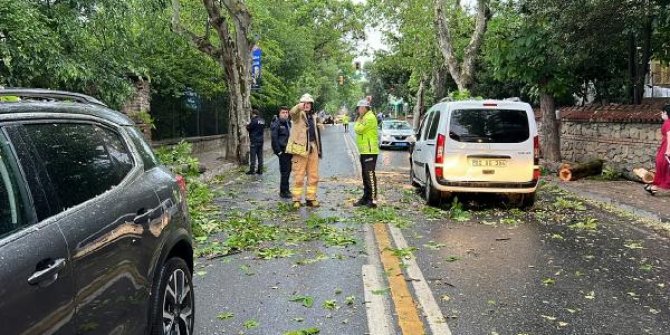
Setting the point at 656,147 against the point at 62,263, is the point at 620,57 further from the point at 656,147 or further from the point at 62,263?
the point at 62,263

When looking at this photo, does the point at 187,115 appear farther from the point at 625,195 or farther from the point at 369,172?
the point at 625,195

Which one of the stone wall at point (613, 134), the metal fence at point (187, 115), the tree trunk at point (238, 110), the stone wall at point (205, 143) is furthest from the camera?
the stone wall at point (205, 143)

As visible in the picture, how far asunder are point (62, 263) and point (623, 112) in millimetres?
14295

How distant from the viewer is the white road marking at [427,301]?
448 cm

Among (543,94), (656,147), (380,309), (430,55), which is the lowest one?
(380,309)

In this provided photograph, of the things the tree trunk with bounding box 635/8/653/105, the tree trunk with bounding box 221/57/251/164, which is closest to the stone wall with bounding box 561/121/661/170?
the tree trunk with bounding box 635/8/653/105

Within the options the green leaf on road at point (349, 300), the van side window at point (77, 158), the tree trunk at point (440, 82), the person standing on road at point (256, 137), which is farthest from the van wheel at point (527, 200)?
the tree trunk at point (440, 82)

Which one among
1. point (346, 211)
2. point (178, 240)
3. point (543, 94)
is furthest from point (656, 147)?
point (178, 240)

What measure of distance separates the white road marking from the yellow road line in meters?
0.08

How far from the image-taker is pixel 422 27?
106 feet

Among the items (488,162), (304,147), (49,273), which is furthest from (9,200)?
(488,162)

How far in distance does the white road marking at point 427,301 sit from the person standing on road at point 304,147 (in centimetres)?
406

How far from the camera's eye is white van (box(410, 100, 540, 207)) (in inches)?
384

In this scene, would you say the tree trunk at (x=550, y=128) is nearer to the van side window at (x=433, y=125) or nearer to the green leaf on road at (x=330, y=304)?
the van side window at (x=433, y=125)
